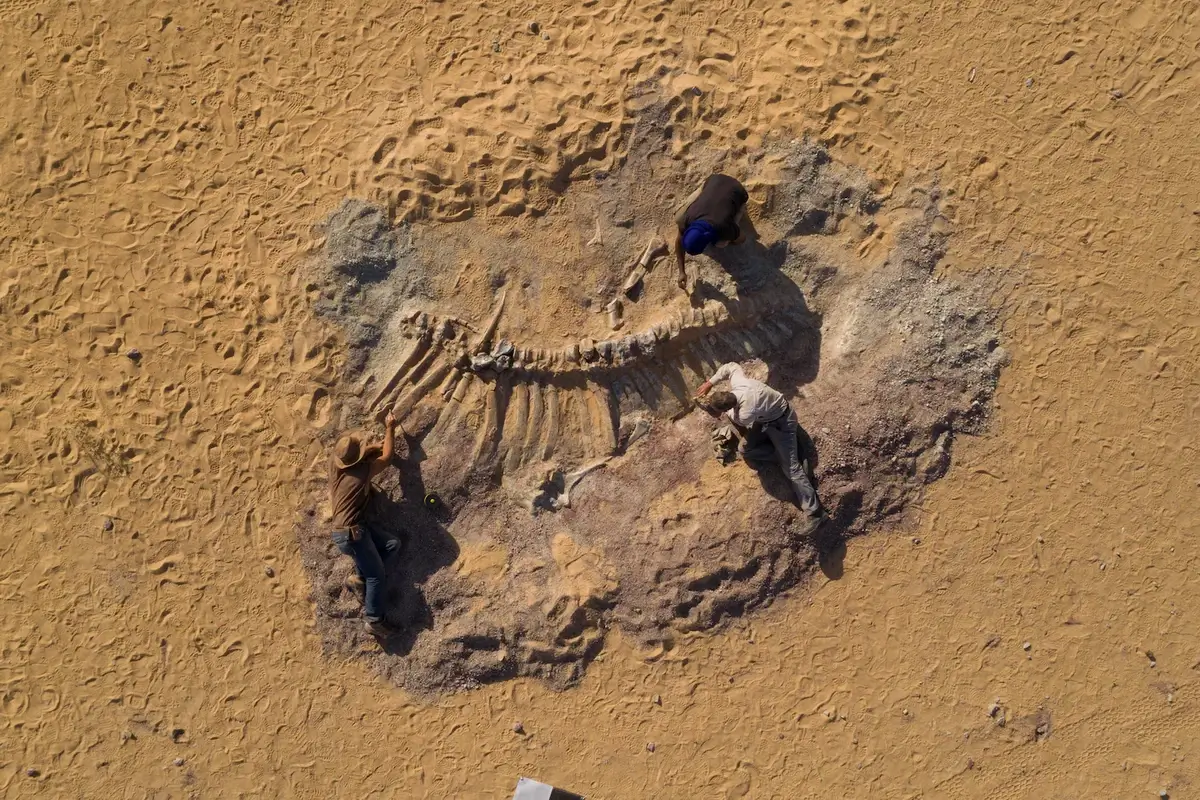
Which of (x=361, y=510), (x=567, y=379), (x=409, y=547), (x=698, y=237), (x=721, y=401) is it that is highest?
(x=698, y=237)

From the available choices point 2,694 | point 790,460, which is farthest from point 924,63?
point 2,694

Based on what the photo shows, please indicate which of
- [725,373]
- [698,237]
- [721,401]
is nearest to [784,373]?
[725,373]

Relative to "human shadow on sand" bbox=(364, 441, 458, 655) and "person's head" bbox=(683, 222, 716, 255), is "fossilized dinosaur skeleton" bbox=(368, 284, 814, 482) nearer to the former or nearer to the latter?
"human shadow on sand" bbox=(364, 441, 458, 655)

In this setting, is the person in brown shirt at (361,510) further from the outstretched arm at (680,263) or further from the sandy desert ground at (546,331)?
the outstretched arm at (680,263)

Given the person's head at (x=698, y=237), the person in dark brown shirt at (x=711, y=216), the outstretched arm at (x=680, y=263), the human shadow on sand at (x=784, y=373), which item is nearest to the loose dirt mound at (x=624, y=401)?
the human shadow on sand at (x=784, y=373)

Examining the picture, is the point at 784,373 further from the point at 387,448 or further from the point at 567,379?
the point at 387,448

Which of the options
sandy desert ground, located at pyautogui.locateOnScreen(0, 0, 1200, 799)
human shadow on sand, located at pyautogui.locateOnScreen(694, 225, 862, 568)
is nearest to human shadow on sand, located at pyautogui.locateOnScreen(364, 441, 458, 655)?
sandy desert ground, located at pyautogui.locateOnScreen(0, 0, 1200, 799)

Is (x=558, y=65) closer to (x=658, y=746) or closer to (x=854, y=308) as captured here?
(x=854, y=308)
